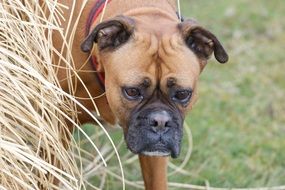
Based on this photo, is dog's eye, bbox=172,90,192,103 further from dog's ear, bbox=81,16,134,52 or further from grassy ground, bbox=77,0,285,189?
grassy ground, bbox=77,0,285,189

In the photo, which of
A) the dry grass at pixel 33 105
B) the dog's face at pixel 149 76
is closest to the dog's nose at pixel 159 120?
the dog's face at pixel 149 76

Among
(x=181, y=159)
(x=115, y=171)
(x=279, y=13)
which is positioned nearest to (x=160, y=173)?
(x=115, y=171)

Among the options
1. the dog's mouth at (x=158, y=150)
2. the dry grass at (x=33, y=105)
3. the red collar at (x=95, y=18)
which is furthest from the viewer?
the red collar at (x=95, y=18)

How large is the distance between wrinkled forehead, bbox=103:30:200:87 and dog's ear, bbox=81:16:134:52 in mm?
40

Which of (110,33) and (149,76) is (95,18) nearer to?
(110,33)

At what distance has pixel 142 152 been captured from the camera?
3533 millimetres

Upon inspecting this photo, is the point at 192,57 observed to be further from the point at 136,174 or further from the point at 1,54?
the point at 136,174

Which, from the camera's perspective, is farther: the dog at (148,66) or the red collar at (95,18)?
the red collar at (95,18)

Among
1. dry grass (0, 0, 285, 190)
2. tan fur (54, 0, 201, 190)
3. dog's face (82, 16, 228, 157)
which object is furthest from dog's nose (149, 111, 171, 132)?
dry grass (0, 0, 285, 190)

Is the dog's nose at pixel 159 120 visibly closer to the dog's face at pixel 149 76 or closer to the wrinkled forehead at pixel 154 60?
the dog's face at pixel 149 76

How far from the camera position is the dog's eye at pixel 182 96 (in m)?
3.53

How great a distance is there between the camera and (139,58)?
3496mm

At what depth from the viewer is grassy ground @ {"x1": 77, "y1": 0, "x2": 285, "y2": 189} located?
4.86 meters

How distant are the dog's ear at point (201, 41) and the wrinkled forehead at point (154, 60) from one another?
59 mm
